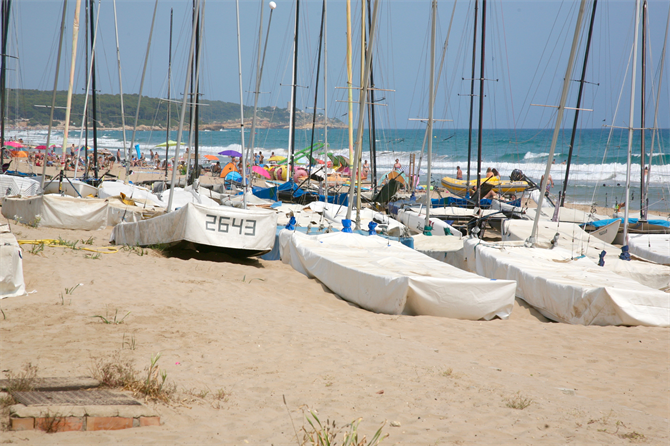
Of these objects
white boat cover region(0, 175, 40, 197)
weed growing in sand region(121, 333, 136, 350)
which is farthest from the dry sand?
white boat cover region(0, 175, 40, 197)

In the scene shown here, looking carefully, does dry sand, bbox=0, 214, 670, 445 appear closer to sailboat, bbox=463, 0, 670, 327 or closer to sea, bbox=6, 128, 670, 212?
sailboat, bbox=463, 0, 670, 327

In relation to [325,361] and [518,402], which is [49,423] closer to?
[325,361]

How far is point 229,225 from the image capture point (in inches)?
442

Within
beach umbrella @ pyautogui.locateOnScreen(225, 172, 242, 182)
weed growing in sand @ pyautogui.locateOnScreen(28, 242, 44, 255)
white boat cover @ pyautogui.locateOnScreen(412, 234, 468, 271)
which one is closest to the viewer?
weed growing in sand @ pyautogui.locateOnScreen(28, 242, 44, 255)

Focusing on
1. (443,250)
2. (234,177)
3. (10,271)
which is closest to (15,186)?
(234,177)

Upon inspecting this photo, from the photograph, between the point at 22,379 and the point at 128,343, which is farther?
the point at 128,343

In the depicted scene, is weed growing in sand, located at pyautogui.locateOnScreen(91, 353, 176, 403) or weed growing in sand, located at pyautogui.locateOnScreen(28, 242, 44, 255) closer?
weed growing in sand, located at pyautogui.locateOnScreen(91, 353, 176, 403)

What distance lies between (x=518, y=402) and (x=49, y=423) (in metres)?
3.79

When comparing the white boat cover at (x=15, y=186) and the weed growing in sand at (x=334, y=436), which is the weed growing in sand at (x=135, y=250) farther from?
the white boat cover at (x=15, y=186)

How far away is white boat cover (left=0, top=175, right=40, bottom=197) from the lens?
754 inches

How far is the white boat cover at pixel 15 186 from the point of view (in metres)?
19.2

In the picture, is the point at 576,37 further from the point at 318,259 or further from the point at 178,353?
the point at 178,353

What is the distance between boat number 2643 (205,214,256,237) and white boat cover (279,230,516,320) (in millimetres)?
1466

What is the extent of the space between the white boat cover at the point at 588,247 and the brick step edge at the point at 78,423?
967 cm
